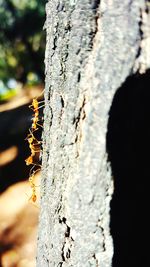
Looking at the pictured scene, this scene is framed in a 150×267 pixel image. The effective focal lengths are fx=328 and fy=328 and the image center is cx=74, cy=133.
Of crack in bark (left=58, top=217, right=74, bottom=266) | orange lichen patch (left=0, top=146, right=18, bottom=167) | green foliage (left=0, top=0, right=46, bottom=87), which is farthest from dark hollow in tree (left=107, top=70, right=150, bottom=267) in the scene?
green foliage (left=0, top=0, right=46, bottom=87)

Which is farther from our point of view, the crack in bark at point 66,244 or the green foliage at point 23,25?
the green foliage at point 23,25

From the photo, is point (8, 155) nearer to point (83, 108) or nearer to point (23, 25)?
point (83, 108)

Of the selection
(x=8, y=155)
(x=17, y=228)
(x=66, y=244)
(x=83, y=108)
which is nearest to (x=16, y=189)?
(x=17, y=228)

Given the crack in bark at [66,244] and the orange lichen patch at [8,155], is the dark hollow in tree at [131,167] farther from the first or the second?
the orange lichen patch at [8,155]

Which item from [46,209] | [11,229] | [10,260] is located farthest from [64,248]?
[11,229]

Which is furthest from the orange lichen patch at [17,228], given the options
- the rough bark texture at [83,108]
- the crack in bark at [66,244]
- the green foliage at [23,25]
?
the green foliage at [23,25]

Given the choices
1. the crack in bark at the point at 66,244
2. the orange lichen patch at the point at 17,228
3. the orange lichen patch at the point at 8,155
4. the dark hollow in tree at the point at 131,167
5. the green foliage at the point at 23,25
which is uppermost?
the green foliage at the point at 23,25

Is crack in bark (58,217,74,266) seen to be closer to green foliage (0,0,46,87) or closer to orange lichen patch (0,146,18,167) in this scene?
orange lichen patch (0,146,18,167)

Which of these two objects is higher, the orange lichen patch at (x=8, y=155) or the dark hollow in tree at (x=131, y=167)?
the dark hollow in tree at (x=131, y=167)
